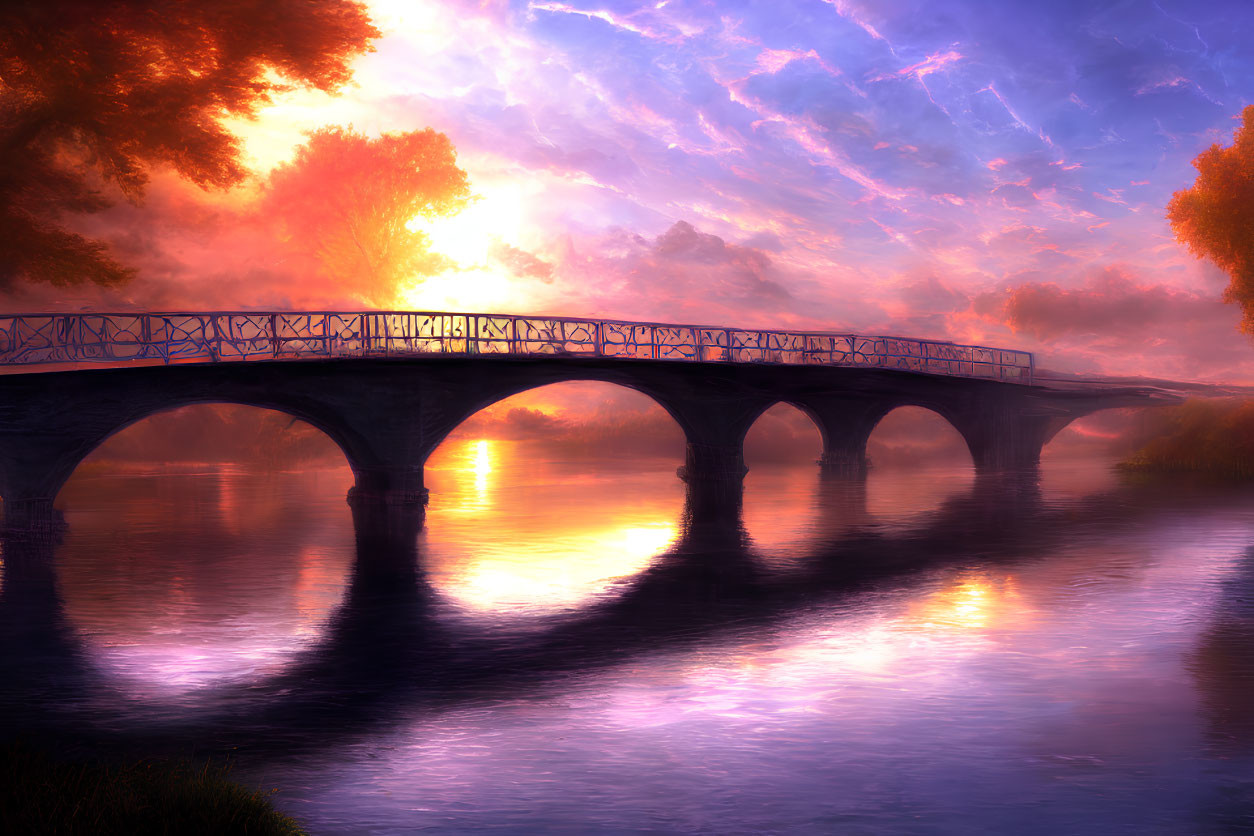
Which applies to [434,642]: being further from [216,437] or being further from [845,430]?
[216,437]

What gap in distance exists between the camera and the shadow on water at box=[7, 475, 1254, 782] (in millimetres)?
13750

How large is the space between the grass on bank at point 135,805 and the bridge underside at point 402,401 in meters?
28.6

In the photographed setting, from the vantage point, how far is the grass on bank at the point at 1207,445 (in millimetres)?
69438

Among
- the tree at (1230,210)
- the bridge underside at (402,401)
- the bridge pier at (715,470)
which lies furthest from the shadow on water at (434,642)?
the tree at (1230,210)

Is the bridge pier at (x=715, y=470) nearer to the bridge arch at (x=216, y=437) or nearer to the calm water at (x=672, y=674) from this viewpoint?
the calm water at (x=672, y=674)

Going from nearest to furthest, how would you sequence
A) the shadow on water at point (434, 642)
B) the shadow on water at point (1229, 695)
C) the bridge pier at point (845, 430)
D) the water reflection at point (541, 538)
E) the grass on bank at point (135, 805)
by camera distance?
the grass on bank at point (135, 805), the shadow on water at point (1229, 695), the shadow on water at point (434, 642), the water reflection at point (541, 538), the bridge pier at point (845, 430)

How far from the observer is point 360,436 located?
44.3 m

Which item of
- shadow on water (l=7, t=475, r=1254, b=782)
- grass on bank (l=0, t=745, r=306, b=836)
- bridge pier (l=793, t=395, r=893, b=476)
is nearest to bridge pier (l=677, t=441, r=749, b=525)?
bridge pier (l=793, t=395, r=893, b=476)

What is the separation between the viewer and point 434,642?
62.0ft

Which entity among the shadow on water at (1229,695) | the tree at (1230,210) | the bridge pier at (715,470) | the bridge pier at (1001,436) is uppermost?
the tree at (1230,210)

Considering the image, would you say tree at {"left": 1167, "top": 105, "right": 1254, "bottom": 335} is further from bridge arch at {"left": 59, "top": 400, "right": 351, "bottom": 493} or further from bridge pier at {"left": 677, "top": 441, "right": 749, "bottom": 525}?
bridge arch at {"left": 59, "top": 400, "right": 351, "bottom": 493}

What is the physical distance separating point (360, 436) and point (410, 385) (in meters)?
2.92

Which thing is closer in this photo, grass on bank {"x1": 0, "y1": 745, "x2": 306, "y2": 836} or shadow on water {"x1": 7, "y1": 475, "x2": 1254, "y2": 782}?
grass on bank {"x1": 0, "y1": 745, "x2": 306, "y2": 836}

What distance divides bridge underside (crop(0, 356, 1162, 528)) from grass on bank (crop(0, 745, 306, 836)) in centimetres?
2864
